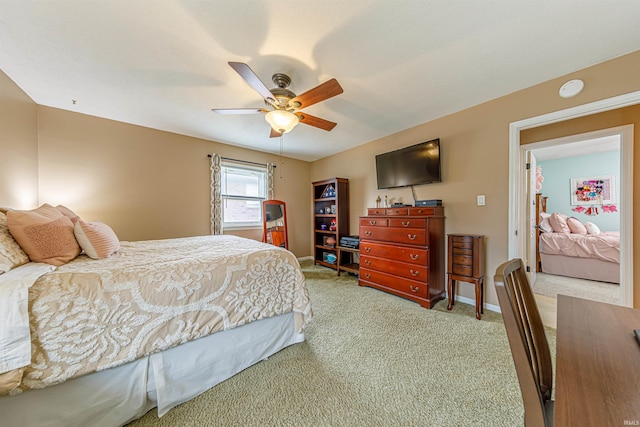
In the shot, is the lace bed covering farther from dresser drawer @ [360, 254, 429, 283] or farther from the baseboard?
the baseboard

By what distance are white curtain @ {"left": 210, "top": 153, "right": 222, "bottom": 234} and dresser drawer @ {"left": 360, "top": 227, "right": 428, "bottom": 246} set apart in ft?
8.00

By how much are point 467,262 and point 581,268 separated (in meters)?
2.90

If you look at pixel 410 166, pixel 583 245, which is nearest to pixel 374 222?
pixel 410 166

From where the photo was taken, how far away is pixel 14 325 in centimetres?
91

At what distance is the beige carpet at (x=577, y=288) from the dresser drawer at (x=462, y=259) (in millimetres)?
1381

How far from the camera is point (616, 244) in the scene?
3.26 meters

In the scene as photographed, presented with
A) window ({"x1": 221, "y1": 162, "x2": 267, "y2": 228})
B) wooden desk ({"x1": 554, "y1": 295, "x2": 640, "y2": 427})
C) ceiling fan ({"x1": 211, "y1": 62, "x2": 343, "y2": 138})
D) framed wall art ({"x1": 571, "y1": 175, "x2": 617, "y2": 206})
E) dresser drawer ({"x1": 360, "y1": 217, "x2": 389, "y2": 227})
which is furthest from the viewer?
framed wall art ({"x1": 571, "y1": 175, "x2": 617, "y2": 206})

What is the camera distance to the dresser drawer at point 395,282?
8.45 feet

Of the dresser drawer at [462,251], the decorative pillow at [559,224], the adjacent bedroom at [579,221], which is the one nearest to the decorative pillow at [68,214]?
the dresser drawer at [462,251]

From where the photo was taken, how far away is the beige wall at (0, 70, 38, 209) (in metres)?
2.01

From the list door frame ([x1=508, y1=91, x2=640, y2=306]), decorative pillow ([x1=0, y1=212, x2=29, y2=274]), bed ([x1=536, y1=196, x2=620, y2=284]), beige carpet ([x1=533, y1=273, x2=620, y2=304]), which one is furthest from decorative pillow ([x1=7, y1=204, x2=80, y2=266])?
bed ([x1=536, y1=196, x2=620, y2=284])

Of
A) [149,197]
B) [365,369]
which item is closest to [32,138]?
[149,197]

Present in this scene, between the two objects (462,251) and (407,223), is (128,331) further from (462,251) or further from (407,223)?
(462,251)

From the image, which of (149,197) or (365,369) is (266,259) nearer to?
(365,369)
